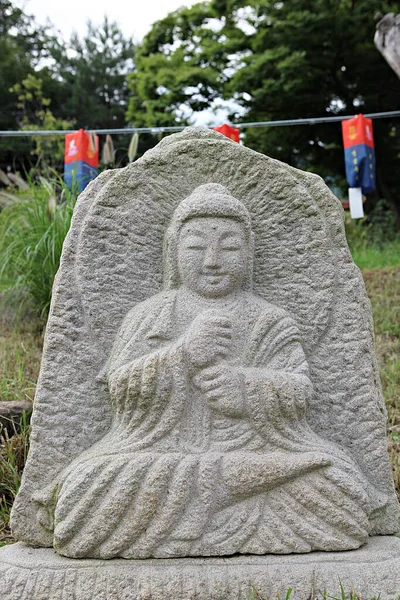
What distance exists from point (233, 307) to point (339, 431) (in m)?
0.63

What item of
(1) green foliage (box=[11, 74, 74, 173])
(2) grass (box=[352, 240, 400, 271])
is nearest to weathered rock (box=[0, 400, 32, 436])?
(2) grass (box=[352, 240, 400, 271])

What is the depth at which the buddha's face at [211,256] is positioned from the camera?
2451mm

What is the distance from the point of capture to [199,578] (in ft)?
6.75

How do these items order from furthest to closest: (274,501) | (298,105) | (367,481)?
1. (298,105)
2. (367,481)
3. (274,501)

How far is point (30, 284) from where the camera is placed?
5410 mm

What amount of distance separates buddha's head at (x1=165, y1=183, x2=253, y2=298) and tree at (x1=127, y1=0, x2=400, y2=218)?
29.3 ft

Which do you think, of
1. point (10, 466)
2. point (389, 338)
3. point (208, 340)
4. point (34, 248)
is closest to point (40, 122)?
point (34, 248)

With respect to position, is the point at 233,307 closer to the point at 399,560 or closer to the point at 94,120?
the point at 399,560

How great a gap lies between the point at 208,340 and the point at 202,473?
466mm

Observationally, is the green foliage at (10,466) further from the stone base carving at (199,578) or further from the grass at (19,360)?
the stone base carving at (199,578)

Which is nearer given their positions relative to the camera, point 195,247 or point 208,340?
point 208,340

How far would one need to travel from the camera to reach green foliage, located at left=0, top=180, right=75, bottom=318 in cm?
525

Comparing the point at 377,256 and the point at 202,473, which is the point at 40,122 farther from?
the point at 202,473

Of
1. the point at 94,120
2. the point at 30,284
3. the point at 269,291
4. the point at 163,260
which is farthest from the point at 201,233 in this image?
the point at 94,120
